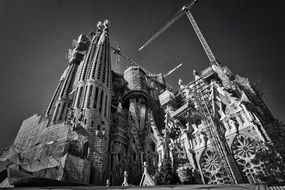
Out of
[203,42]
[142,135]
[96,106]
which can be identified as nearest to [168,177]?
[142,135]

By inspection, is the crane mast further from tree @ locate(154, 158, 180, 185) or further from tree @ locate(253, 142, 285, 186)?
tree @ locate(154, 158, 180, 185)

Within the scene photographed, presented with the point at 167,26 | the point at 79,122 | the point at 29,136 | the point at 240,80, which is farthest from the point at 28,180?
the point at 167,26

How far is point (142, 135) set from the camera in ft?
103

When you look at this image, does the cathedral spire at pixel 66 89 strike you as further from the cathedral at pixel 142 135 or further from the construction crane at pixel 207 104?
the construction crane at pixel 207 104

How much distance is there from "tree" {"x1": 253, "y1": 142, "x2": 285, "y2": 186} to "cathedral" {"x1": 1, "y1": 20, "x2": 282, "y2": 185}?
4.18 ft

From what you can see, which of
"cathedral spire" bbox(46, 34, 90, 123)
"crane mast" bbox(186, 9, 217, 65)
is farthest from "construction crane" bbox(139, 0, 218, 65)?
"cathedral spire" bbox(46, 34, 90, 123)

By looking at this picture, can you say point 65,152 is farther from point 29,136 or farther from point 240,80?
point 240,80

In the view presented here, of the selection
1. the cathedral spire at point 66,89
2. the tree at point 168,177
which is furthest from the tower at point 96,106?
the tree at point 168,177

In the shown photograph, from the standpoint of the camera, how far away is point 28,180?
5.05 m

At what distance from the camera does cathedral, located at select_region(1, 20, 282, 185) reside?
16422 mm

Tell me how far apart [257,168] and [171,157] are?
713 centimetres

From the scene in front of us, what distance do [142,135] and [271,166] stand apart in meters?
20.6

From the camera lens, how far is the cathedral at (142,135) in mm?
16422

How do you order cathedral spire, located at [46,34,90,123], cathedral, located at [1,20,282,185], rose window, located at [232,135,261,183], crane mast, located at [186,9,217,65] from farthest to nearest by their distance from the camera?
crane mast, located at [186,9,217,65] → cathedral spire, located at [46,34,90,123] → cathedral, located at [1,20,282,185] → rose window, located at [232,135,261,183]
